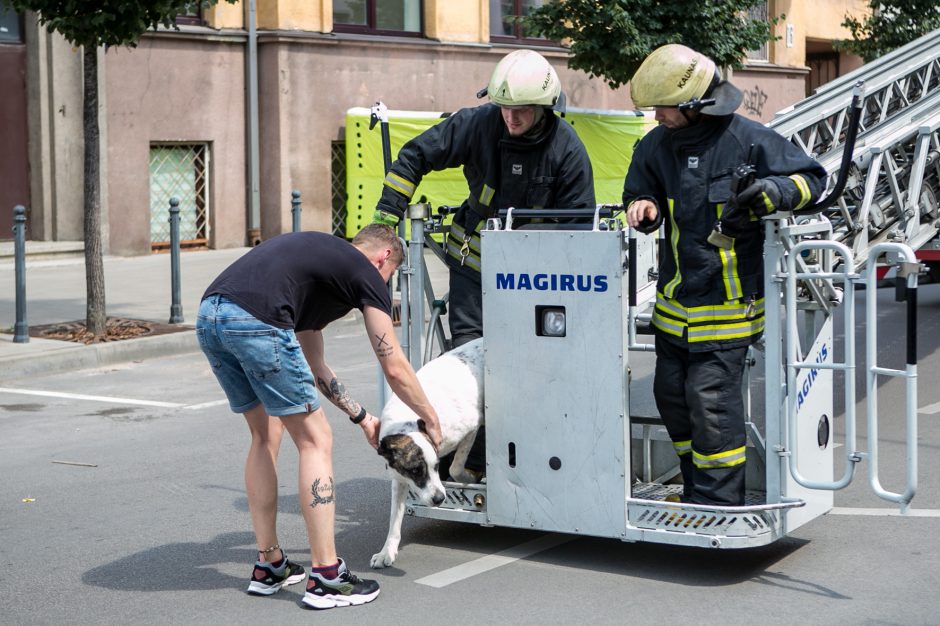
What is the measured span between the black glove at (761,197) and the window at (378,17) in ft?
50.8

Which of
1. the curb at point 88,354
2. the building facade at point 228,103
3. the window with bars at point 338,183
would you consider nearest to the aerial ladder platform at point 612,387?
the curb at point 88,354

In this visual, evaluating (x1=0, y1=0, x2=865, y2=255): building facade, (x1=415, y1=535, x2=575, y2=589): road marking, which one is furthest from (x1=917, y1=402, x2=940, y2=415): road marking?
(x1=0, y1=0, x2=865, y2=255): building facade

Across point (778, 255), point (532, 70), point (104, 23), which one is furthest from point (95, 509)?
point (104, 23)

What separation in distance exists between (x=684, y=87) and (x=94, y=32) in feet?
23.5

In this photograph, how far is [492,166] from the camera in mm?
6105

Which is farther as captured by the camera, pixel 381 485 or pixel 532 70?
pixel 381 485

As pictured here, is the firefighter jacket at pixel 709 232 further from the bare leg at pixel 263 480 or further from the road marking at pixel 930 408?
the road marking at pixel 930 408

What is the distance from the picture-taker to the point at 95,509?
6.57 meters

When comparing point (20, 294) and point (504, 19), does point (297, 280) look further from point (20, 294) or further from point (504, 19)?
point (504, 19)

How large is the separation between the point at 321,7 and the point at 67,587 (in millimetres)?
14826

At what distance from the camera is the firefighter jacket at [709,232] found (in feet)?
17.3

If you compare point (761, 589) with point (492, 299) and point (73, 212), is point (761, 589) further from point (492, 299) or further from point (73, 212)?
point (73, 212)

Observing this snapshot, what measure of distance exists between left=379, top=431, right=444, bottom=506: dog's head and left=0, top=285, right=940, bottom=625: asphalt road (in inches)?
14.7

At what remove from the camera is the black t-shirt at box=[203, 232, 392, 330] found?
16.3 ft
